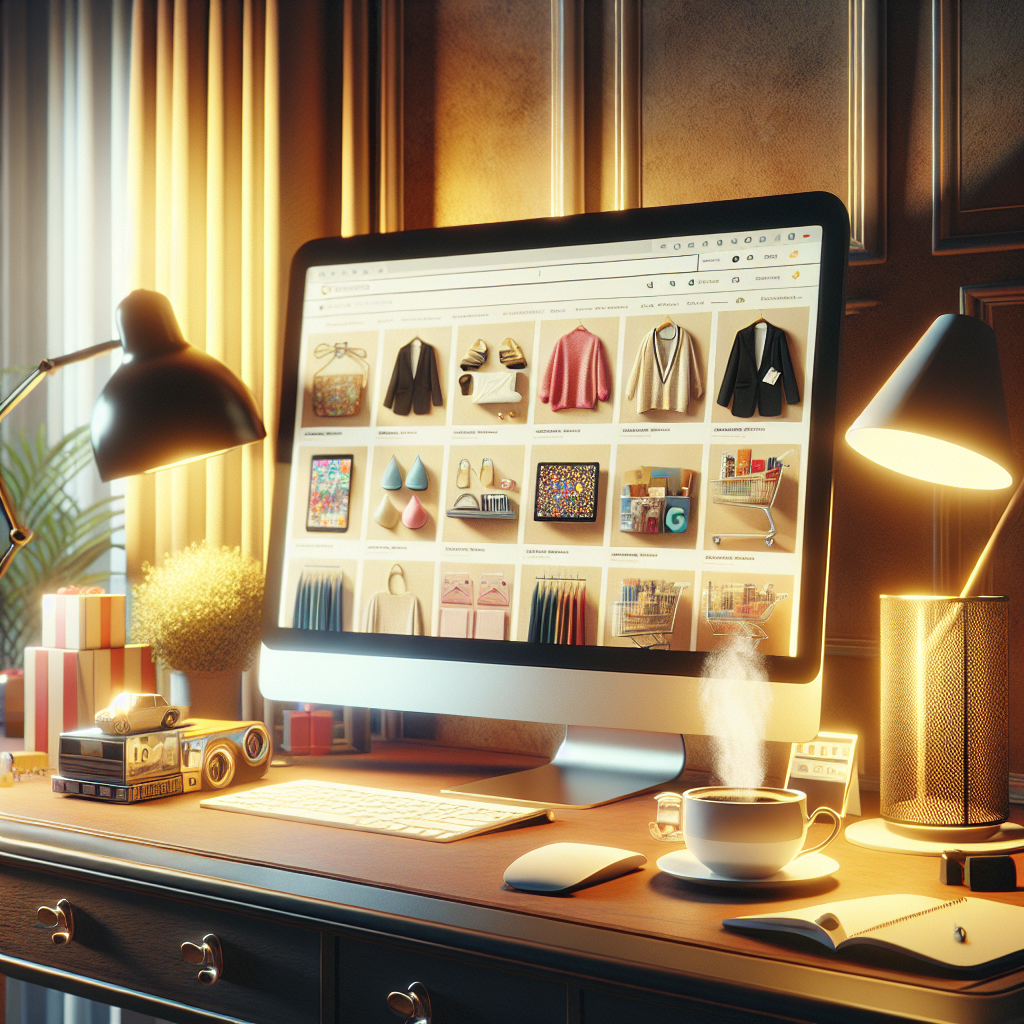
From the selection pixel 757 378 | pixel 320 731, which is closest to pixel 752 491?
pixel 757 378

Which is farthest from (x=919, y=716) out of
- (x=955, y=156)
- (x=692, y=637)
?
(x=955, y=156)

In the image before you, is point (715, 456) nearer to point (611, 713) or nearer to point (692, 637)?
point (692, 637)

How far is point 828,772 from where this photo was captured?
1082 mm

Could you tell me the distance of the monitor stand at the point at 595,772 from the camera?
1.12 metres

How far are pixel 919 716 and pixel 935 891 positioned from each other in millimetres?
215

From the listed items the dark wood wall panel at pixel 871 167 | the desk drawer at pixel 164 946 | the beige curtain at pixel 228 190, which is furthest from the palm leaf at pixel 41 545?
the desk drawer at pixel 164 946

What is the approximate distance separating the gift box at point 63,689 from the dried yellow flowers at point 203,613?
0.24 feet

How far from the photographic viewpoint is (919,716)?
0.97 meters

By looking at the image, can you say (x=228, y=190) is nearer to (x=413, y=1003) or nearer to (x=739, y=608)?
(x=739, y=608)

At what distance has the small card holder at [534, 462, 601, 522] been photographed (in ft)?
3.84

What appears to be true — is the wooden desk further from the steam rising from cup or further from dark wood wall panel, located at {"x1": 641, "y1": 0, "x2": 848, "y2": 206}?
dark wood wall panel, located at {"x1": 641, "y1": 0, "x2": 848, "y2": 206}

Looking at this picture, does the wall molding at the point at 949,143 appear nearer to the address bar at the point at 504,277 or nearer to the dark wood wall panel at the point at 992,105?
the dark wood wall panel at the point at 992,105

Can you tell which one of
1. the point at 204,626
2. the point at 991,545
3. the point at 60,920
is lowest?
the point at 60,920

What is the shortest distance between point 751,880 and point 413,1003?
27cm
